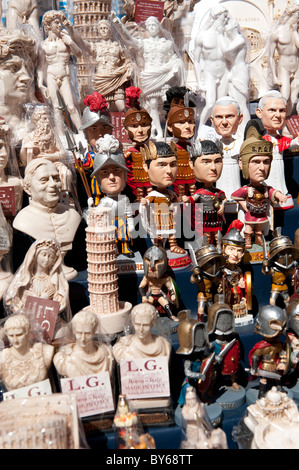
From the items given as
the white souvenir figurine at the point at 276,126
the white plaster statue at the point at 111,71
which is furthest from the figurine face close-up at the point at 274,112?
the white plaster statue at the point at 111,71

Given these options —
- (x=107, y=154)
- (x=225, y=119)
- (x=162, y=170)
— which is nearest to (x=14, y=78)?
(x=107, y=154)

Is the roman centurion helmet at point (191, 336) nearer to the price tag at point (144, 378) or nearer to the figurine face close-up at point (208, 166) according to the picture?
the price tag at point (144, 378)

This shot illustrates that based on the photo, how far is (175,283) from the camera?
10.7 ft

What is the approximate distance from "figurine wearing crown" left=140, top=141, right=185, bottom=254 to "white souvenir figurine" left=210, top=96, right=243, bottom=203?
66 cm

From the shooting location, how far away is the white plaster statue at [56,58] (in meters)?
4.68

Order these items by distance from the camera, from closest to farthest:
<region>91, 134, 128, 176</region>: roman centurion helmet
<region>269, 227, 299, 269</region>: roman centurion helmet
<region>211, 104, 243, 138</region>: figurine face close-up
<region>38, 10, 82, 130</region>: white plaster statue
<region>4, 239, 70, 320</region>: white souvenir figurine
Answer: <region>4, 239, 70, 320</region>: white souvenir figurine < <region>269, 227, 299, 269</region>: roman centurion helmet < <region>91, 134, 128, 176</region>: roman centurion helmet < <region>211, 104, 243, 138</region>: figurine face close-up < <region>38, 10, 82, 130</region>: white plaster statue

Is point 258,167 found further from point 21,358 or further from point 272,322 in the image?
point 21,358

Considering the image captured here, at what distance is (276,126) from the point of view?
421cm

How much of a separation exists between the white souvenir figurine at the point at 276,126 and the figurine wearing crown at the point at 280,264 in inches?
34.8

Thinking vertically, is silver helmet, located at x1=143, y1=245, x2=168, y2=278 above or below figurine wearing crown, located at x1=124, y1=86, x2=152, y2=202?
below

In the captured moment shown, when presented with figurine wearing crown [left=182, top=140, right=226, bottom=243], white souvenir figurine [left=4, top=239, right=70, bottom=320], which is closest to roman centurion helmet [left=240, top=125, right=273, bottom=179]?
figurine wearing crown [left=182, top=140, right=226, bottom=243]

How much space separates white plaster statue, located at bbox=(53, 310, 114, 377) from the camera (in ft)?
8.52

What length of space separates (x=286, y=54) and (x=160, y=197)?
8.55 feet

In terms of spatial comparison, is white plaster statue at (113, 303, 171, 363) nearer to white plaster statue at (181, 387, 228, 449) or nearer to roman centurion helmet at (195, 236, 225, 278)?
white plaster statue at (181, 387, 228, 449)
